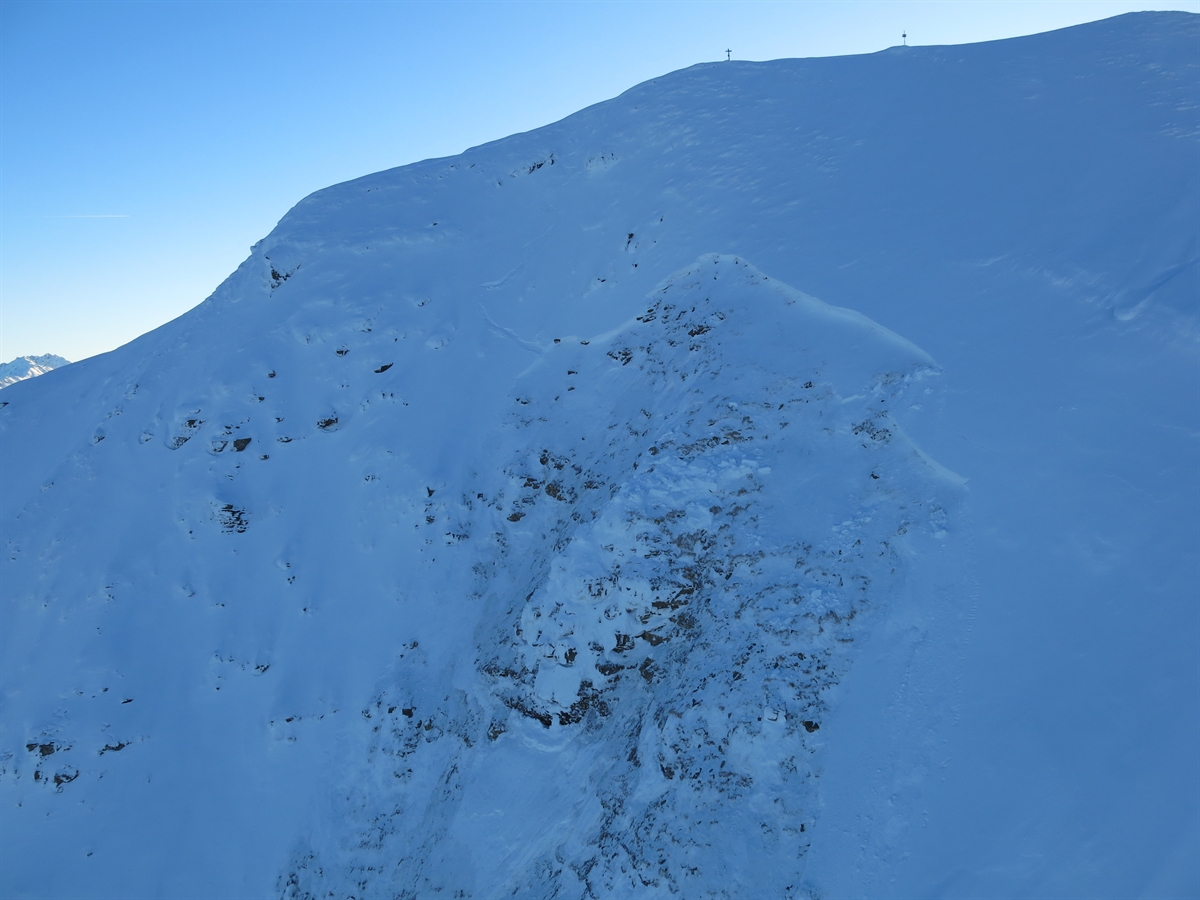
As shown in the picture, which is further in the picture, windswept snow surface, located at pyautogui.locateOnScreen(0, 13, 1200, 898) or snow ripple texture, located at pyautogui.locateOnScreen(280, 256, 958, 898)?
snow ripple texture, located at pyautogui.locateOnScreen(280, 256, 958, 898)

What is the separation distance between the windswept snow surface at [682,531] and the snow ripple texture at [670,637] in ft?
0.24

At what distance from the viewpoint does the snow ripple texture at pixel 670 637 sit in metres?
9.97

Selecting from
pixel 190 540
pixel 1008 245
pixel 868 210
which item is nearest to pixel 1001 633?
pixel 1008 245

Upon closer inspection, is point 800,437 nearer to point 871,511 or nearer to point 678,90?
point 871,511

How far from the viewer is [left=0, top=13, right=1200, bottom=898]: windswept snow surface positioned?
905cm

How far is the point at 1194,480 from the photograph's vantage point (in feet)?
32.3

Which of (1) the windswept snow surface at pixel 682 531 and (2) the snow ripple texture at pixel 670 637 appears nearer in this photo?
(1) the windswept snow surface at pixel 682 531

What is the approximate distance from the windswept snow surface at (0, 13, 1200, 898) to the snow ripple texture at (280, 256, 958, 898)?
73 millimetres

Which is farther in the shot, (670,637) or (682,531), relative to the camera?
(682,531)

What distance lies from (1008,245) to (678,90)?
14.5 meters

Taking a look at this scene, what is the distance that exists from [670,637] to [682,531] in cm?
197

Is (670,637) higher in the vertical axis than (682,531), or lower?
lower

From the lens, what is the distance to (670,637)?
12.0m

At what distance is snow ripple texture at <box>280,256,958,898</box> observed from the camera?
997cm
